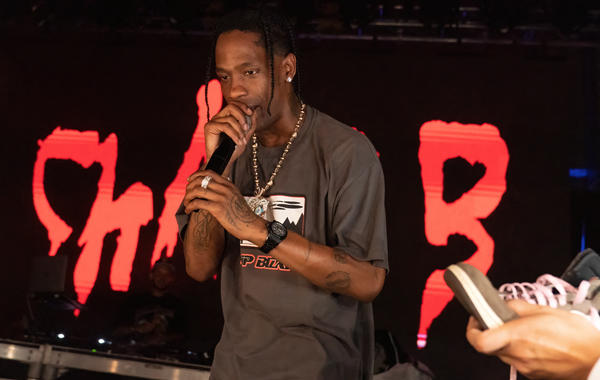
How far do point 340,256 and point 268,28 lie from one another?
658 millimetres

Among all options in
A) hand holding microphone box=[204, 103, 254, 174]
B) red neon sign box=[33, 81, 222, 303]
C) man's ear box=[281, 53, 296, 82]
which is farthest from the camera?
red neon sign box=[33, 81, 222, 303]

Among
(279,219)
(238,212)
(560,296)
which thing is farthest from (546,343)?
(279,219)

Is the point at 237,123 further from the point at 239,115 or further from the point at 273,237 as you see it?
the point at 273,237

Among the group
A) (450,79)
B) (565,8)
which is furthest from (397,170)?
(565,8)

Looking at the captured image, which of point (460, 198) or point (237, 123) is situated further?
point (460, 198)

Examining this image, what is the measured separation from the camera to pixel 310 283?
4.64ft

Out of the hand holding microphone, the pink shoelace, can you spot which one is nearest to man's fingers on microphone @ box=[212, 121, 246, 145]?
the hand holding microphone

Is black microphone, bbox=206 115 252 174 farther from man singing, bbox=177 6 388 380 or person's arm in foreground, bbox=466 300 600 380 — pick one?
person's arm in foreground, bbox=466 300 600 380

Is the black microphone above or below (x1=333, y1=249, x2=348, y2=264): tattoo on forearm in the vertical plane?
above

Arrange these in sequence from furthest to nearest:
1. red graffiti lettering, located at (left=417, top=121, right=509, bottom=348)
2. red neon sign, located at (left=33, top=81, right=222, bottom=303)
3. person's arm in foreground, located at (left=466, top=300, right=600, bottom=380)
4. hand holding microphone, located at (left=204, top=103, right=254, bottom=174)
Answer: red neon sign, located at (left=33, top=81, right=222, bottom=303), red graffiti lettering, located at (left=417, top=121, right=509, bottom=348), hand holding microphone, located at (left=204, top=103, right=254, bottom=174), person's arm in foreground, located at (left=466, top=300, right=600, bottom=380)

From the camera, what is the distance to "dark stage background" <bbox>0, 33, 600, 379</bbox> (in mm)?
4910

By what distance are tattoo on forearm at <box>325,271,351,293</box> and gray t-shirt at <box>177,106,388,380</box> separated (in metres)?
0.06

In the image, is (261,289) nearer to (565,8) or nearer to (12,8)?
(565,8)

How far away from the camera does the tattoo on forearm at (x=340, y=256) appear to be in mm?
1354
